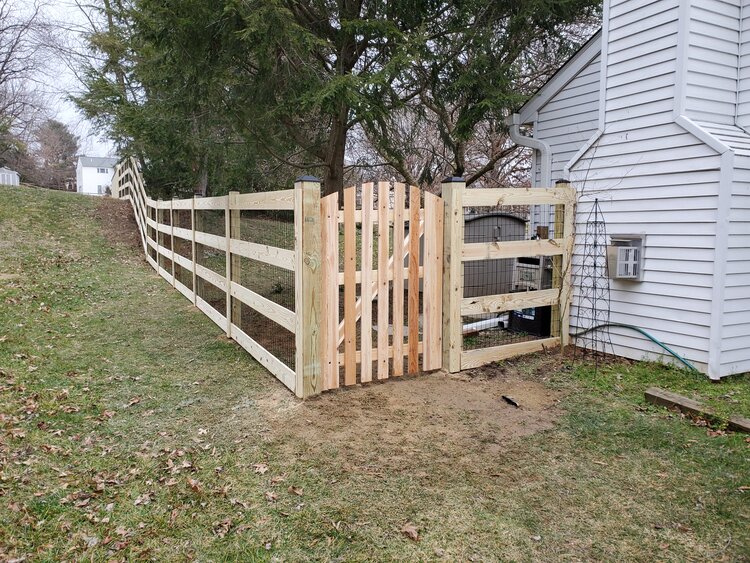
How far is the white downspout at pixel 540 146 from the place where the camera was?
24.2 ft

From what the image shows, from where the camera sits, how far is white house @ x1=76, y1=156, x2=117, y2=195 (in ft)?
151

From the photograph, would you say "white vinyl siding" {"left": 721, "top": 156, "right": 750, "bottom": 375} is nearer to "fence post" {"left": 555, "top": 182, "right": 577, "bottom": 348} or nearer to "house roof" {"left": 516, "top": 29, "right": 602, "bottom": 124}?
"fence post" {"left": 555, "top": 182, "right": 577, "bottom": 348}

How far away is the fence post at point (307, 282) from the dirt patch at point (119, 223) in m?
8.96

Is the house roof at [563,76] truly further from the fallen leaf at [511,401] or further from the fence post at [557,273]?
the fallen leaf at [511,401]

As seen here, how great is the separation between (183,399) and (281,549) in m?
2.14

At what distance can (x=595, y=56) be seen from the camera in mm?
6457

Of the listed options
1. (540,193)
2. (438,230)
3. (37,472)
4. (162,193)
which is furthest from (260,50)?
(162,193)

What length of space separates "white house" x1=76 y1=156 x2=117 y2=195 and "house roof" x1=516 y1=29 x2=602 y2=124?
46.6 meters

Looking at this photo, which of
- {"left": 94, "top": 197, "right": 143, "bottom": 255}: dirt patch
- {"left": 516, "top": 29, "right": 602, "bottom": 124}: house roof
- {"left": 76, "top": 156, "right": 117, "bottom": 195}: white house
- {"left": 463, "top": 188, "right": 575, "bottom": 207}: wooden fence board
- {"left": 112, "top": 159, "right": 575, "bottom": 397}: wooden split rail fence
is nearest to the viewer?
{"left": 112, "top": 159, "right": 575, "bottom": 397}: wooden split rail fence

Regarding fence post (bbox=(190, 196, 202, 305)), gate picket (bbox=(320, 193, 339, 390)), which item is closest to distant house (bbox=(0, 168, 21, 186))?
fence post (bbox=(190, 196, 202, 305))

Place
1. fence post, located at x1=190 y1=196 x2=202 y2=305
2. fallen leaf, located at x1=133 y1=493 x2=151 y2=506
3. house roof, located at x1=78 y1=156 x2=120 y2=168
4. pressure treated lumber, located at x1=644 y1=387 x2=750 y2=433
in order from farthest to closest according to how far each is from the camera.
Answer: house roof, located at x1=78 y1=156 x2=120 y2=168, fence post, located at x1=190 y1=196 x2=202 y2=305, pressure treated lumber, located at x1=644 y1=387 x2=750 y2=433, fallen leaf, located at x1=133 y1=493 x2=151 y2=506

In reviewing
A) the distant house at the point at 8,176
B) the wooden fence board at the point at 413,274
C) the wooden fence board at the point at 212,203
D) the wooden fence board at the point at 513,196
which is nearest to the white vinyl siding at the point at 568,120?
the wooden fence board at the point at 513,196

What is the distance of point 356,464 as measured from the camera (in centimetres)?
302

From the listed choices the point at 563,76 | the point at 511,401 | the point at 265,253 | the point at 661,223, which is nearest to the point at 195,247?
the point at 265,253
